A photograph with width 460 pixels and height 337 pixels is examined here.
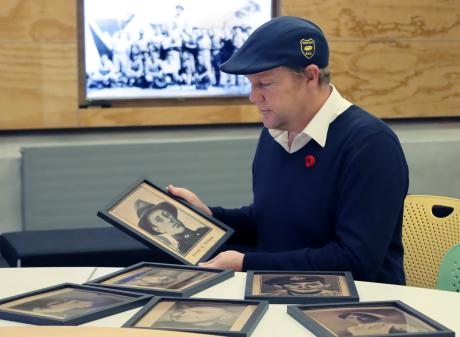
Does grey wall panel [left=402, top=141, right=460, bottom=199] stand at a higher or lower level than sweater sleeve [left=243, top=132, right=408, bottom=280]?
lower

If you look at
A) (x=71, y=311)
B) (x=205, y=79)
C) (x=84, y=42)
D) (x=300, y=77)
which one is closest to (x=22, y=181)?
(x=84, y=42)

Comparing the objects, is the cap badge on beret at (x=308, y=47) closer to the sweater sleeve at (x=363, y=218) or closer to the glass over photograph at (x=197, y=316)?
the sweater sleeve at (x=363, y=218)

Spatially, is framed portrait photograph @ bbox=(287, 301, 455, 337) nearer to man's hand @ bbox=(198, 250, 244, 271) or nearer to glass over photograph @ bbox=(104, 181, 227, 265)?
man's hand @ bbox=(198, 250, 244, 271)

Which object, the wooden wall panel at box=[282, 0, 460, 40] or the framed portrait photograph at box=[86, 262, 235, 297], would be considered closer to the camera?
the framed portrait photograph at box=[86, 262, 235, 297]

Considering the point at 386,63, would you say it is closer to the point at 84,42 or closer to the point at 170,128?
the point at 170,128

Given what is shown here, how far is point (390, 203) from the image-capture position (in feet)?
8.44

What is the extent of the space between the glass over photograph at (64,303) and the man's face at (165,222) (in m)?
0.51

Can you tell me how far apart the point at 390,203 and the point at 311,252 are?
0.29 m

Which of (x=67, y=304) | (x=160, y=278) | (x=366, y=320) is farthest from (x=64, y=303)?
(x=366, y=320)

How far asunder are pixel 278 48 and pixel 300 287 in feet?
2.59

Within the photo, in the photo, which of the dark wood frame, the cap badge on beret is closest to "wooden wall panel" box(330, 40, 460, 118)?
the dark wood frame

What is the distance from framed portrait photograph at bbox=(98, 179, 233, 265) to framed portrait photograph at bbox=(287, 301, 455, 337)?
665 mm

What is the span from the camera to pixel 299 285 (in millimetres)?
2287

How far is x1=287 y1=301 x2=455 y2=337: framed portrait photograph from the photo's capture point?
190 centimetres
